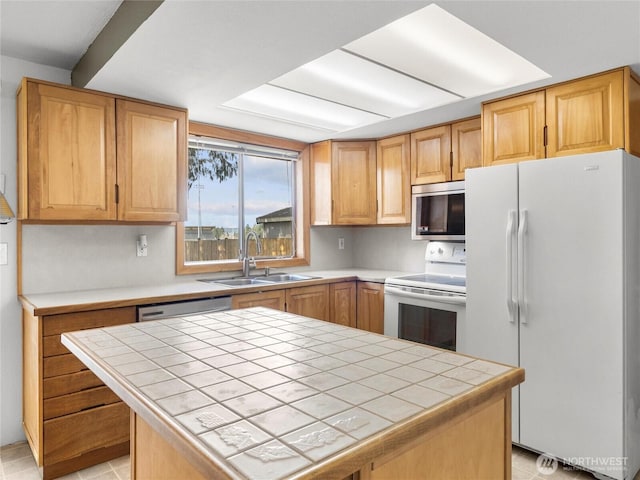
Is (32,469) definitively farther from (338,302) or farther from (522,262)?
(522,262)

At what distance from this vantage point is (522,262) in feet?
8.04

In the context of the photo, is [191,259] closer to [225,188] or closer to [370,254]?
[225,188]

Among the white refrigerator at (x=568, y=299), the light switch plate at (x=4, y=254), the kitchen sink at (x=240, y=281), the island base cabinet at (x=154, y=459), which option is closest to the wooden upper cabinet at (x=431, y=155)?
the white refrigerator at (x=568, y=299)

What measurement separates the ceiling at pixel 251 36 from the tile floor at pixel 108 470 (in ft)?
7.27

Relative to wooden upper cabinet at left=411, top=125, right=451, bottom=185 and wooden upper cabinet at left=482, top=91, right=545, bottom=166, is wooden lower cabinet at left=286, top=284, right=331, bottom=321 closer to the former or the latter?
wooden upper cabinet at left=411, top=125, right=451, bottom=185

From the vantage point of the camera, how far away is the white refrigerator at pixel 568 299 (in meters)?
2.13

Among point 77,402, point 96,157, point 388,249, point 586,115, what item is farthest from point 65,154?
point 586,115

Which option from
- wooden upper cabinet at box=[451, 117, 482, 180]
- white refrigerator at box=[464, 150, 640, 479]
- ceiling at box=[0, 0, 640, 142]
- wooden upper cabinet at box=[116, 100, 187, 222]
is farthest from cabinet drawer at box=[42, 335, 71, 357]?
wooden upper cabinet at box=[451, 117, 482, 180]

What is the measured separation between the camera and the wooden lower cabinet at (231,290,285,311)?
3.08m

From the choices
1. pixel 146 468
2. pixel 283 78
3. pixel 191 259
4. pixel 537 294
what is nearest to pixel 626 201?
pixel 537 294

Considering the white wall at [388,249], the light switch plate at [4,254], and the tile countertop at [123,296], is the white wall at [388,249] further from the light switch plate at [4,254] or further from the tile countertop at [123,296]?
the light switch plate at [4,254]

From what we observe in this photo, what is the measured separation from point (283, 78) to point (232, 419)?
2.29 m

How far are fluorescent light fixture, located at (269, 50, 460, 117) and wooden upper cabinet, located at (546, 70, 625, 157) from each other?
0.63 meters

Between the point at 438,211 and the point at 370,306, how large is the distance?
3.34ft
